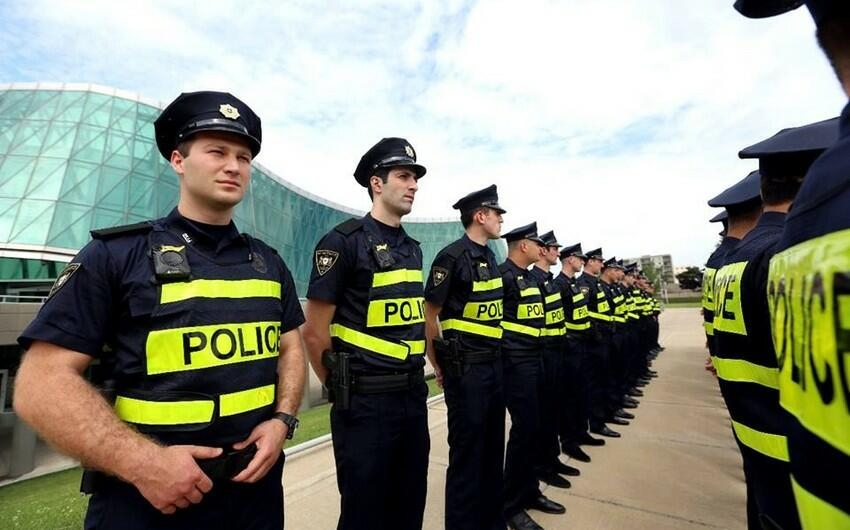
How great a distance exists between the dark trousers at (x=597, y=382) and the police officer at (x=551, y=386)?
1163 millimetres

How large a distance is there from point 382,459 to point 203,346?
1.21 m

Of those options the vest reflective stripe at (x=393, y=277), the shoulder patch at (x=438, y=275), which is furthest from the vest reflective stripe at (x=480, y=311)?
the vest reflective stripe at (x=393, y=277)

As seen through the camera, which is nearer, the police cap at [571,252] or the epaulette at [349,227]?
the epaulette at [349,227]

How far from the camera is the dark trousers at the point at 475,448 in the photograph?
2803 millimetres

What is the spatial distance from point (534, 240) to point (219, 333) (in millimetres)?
3650

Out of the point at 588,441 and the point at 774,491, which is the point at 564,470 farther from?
the point at 774,491

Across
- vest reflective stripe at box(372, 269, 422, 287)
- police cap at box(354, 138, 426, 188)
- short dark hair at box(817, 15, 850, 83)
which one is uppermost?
police cap at box(354, 138, 426, 188)

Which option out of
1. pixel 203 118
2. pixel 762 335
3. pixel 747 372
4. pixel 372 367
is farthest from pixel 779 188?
pixel 203 118

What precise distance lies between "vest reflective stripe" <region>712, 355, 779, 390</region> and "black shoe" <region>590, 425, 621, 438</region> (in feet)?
12.8

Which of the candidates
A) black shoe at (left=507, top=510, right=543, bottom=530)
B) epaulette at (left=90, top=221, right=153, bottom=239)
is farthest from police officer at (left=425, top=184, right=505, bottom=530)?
epaulette at (left=90, top=221, right=153, bottom=239)

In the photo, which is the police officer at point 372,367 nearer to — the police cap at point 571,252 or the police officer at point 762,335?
the police officer at point 762,335

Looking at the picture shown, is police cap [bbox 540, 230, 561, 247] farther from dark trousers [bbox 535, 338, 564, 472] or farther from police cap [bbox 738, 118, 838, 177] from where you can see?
police cap [bbox 738, 118, 838, 177]

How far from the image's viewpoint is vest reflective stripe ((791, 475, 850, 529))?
0.64 meters

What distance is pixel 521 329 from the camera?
380cm
